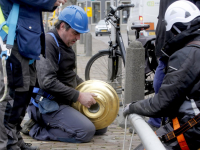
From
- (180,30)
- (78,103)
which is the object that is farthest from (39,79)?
(180,30)

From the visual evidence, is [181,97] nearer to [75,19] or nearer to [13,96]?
[13,96]

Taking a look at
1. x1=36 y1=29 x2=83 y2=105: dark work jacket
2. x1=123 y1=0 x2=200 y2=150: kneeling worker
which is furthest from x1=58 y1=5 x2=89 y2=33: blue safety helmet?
x1=123 y1=0 x2=200 y2=150: kneeling worker

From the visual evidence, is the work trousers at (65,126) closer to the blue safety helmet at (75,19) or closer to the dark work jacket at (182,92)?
the blue safety helmet at (75,19)

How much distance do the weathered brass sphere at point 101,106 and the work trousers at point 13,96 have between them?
1.12 meters

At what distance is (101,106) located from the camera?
13.0 feet

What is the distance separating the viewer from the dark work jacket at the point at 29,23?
2795mm

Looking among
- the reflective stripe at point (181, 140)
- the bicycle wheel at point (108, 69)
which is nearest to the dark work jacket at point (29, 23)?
the reflective stripe at point (181, 140)

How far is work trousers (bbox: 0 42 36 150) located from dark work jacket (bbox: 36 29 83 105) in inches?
27.3

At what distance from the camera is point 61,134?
12.8ft

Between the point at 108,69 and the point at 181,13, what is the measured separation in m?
4.13

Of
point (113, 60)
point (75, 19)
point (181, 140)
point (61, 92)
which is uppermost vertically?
point (75, 19)

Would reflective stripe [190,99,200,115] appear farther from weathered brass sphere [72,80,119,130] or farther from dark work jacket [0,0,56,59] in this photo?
weathered brass sphere [72,80,119,130]

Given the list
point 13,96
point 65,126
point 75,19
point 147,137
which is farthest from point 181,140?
point 75,19

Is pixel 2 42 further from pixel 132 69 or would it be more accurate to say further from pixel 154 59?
pixel 154 59
